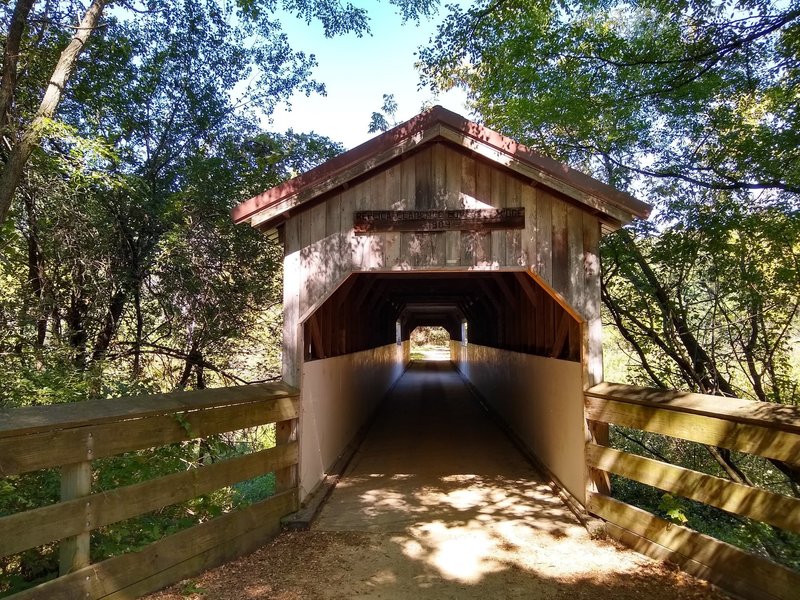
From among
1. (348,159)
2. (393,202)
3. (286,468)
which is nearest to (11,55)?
(348,159)

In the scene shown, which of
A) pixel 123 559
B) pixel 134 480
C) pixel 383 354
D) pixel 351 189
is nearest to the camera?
pixel 123 559

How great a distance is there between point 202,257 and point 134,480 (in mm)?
4517

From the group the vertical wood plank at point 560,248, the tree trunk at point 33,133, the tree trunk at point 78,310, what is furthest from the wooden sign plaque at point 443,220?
the tree trunk at point 78,310

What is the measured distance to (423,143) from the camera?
501cm

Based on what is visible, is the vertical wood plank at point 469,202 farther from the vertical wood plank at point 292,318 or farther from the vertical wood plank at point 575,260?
the vertical wood plank at point 292,318

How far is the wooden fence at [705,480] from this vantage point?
9.04ft

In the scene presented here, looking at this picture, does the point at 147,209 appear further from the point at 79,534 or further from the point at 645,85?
the point at 645,85

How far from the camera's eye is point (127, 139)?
784 centimetres

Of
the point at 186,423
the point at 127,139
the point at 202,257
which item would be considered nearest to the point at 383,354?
the point at 202,257

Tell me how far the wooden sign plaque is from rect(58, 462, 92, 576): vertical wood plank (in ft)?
10.1

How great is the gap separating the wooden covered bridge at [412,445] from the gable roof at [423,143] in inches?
0.6

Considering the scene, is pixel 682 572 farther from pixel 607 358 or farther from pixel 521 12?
pixel 607 358

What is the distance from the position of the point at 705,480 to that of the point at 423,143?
370cm

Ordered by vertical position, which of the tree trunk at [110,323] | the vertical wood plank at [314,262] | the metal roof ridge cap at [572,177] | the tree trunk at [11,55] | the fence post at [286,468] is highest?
the tree trunk at [11,55]
